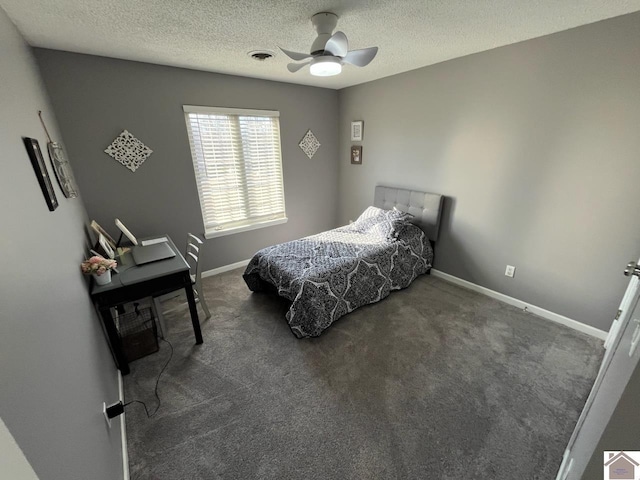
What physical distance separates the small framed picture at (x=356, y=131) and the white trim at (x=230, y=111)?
44.1 inches

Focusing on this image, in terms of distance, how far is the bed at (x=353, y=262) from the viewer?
2342 mm

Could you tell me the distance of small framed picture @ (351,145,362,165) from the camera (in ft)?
13.0

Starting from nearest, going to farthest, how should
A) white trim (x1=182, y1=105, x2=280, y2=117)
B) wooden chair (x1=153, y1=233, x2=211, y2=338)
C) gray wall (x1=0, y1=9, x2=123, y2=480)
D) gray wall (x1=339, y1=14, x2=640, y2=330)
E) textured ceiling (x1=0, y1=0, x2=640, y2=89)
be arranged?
1. gray wall (x1=0, y1=9, x2=123, y2=480)
2. textured ceiling (x1=0, y1=0, x2=640, y2=89)
3. gray wall (x1=339, y1=14, x2=640, y2=330)
4. wooden chair (x1=153, y1=233, x2=211, y2=338)
5. white trim (x1=182, y1=105, x2=280, y2=117)

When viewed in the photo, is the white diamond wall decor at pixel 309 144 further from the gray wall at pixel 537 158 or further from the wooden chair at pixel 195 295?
the wooden chair at pixel 195 295

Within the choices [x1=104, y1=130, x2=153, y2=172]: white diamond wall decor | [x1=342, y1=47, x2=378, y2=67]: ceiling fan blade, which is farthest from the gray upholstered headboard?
[x1=104, y1=130, x2=153, y2=172]: white diamond wall decor

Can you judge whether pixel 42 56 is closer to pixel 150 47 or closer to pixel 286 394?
pixel 150 47

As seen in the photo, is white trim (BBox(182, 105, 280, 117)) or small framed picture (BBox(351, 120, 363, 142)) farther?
small framed picture (BBox(351, 120, 363, 142))

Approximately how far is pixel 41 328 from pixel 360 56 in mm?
2250

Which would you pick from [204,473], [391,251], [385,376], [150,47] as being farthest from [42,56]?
[385,376]

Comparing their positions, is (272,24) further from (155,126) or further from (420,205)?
(420,205)

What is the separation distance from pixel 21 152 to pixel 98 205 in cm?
168

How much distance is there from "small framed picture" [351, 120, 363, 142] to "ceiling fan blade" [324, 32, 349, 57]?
2.08m

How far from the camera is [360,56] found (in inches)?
75.7

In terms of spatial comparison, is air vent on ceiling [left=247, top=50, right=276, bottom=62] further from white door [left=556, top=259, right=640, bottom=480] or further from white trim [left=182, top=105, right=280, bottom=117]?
white door [left=556, top=259, right=640, bottom=480]
